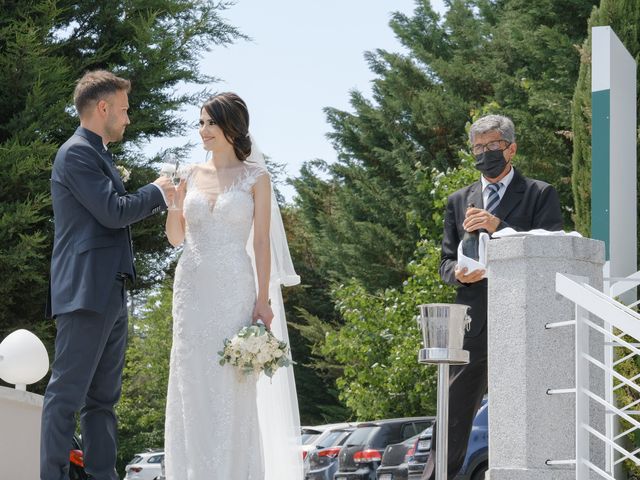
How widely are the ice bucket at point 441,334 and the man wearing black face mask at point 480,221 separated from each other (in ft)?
2.31

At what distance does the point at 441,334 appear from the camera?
609cm

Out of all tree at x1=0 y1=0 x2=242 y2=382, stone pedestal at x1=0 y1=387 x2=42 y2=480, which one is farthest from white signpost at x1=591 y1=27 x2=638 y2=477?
tree at x1=0 y1=0 x2=242 y2=382

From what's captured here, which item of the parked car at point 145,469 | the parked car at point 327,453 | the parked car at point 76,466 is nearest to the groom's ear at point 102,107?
the parked car at point 76,466

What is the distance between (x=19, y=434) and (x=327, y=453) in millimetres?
13833

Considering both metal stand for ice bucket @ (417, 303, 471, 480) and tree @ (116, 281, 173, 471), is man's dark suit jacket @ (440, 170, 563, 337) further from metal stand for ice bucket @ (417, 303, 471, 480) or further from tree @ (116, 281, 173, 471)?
tree @ (116, 281, 173, 471)

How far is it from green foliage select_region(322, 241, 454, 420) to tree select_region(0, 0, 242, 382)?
30.3ft

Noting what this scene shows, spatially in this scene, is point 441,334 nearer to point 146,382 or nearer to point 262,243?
point 262,243

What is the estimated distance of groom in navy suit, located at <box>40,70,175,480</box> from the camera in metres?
5.85

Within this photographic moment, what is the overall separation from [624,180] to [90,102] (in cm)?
641

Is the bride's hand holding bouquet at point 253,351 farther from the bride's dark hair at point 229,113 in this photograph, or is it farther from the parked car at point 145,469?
the parked car at point 145,469

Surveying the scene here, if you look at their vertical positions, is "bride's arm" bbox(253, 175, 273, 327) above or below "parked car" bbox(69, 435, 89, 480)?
above

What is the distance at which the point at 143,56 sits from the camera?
17531mm

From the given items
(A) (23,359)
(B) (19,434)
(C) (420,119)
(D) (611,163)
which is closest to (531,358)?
(B) (19,434)

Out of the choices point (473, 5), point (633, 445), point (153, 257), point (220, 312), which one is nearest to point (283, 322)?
point (220, 312)
